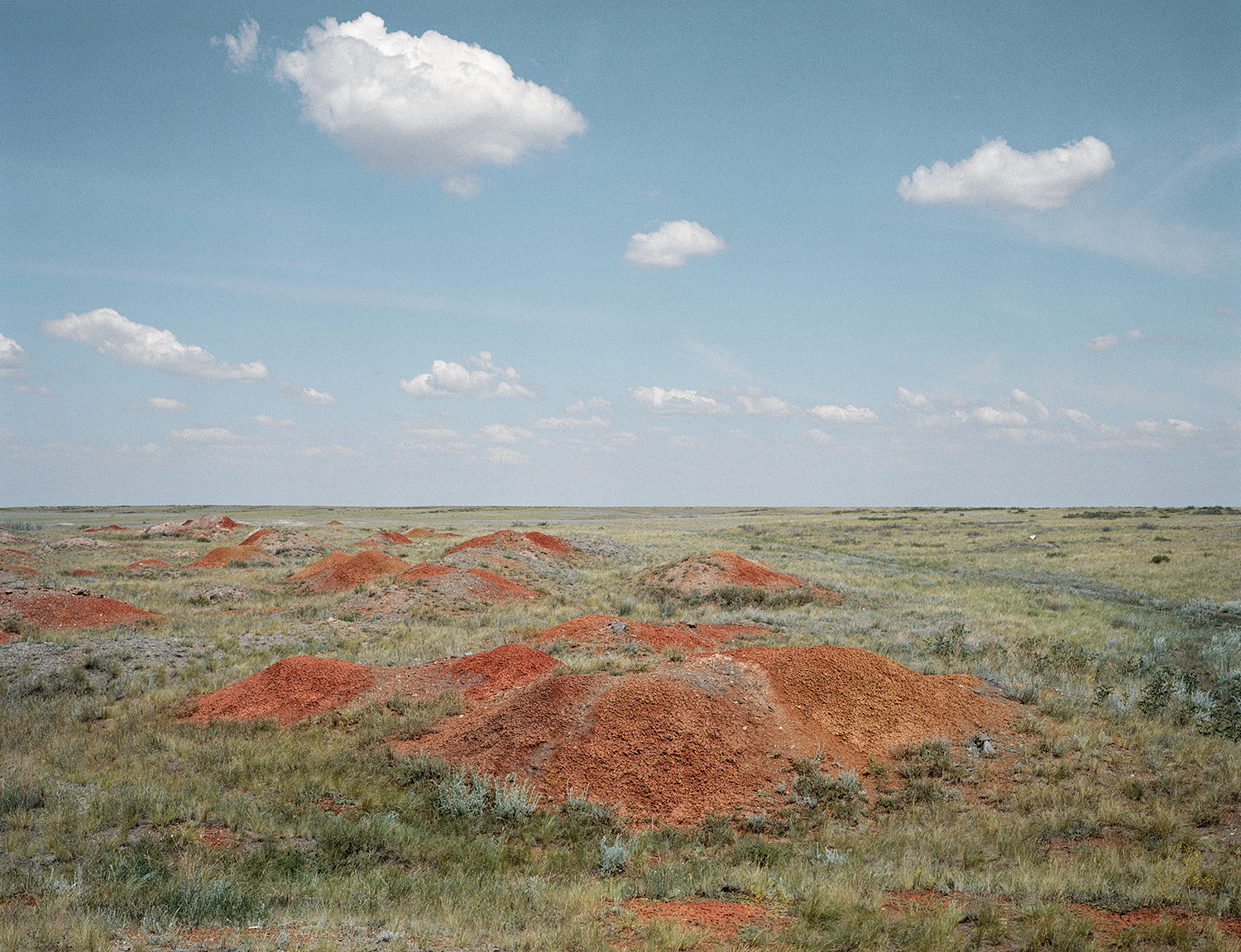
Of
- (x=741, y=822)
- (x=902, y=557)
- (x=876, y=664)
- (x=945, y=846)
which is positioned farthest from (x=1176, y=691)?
(x=902, y=557)

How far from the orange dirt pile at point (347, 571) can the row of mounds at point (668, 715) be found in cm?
1616

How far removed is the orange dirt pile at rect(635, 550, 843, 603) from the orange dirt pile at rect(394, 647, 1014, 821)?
14936mm

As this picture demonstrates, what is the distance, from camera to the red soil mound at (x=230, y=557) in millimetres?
39750

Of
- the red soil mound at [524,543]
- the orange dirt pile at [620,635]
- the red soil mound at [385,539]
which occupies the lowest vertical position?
the red soil mound at [385,539]

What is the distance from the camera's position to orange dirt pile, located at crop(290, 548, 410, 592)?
101 feet

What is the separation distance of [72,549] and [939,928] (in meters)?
55.0

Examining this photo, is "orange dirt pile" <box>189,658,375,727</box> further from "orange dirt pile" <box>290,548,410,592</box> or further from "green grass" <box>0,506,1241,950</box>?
"orange dirt pile" <box>290,548,410,592</box>

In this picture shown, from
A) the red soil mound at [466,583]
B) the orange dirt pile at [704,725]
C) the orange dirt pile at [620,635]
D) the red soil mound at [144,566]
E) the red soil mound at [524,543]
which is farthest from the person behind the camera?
the red soil mound at [524,543]

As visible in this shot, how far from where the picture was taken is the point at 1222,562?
39969 millimetres

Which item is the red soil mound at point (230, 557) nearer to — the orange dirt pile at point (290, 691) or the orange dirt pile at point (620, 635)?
the orange dirt pile at point (620, 635)

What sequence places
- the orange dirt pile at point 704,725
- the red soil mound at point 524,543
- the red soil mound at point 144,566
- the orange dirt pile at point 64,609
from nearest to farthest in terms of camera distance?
the orange dirt pile at point 704,725 → the orange dirt pile at point 64,609 → the red soil mound at point 144,566 → the red soil mound at point 524,543

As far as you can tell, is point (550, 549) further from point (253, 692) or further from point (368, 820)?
point (368, 820)

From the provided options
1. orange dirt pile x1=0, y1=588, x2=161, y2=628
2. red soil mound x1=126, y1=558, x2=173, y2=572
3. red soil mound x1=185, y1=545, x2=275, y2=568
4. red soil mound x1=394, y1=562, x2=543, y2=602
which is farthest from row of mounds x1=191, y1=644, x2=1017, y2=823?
red soil mound x1=185, y1=545, x2=275, y2=568

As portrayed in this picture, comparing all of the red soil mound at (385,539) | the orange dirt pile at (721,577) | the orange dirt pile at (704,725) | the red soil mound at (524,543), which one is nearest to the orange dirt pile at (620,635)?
the orange dirt pile at (704,725)
